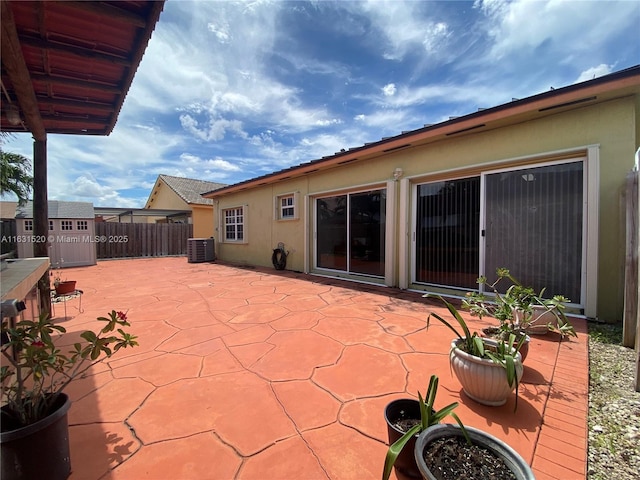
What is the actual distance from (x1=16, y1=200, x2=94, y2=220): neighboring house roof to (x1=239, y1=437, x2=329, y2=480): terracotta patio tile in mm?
13681

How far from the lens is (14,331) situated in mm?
1348

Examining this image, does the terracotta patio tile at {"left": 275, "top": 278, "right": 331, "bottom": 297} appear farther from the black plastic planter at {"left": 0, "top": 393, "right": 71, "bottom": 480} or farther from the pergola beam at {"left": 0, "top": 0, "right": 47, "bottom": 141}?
the pergola beam at {"left": 0, "top": 0, "right": 47, "bottom": 141}

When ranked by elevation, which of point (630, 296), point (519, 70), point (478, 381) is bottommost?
point (478, 381)

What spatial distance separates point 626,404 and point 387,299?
10.7 feet

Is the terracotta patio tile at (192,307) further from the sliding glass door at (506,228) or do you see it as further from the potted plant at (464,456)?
the sliding glass door at (506,228)

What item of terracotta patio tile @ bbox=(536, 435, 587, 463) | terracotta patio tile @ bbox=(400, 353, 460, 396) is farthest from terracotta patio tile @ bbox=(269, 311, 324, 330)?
terracotta patio tile @ bbox=(536, 435, 587, 463)

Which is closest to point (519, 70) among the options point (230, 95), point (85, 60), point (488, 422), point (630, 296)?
point (630, 296)

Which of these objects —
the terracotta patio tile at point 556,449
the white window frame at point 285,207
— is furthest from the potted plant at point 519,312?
the white window frame at point 285,207

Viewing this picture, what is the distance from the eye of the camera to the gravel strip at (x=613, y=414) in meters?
1.45

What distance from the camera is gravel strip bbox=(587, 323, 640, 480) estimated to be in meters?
1.45

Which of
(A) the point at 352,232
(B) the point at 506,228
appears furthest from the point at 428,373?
(A) the point at 352,232

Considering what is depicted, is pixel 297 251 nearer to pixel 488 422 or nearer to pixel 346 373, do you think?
pixel 346 373

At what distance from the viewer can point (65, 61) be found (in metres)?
2.88

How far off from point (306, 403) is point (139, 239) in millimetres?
15403
